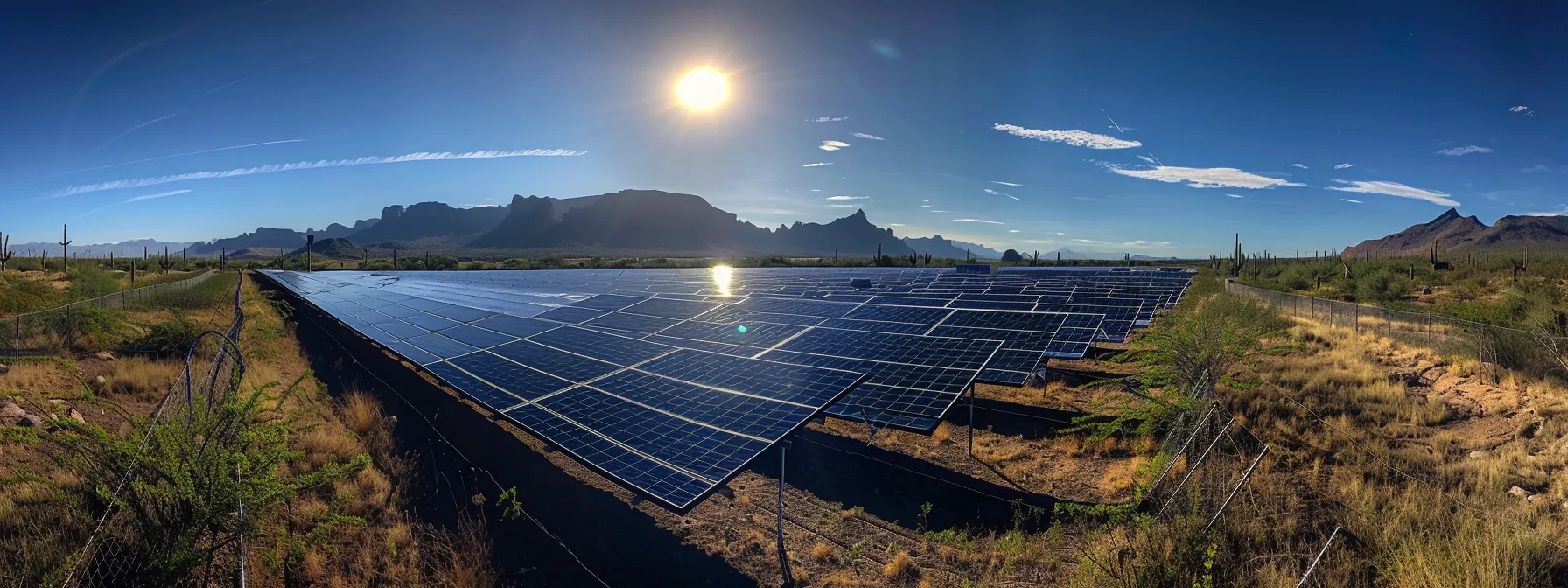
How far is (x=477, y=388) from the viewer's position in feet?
38.1

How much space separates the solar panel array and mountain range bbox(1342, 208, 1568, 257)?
518 ft

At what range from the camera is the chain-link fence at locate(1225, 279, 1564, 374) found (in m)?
16.2

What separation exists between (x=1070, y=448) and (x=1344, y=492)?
5.00 m

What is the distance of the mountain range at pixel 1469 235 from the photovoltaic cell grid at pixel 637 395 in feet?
559

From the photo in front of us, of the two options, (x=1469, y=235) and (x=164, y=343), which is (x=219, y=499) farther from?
(x=1469, y=235)

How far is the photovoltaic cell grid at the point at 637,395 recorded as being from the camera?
318 inches

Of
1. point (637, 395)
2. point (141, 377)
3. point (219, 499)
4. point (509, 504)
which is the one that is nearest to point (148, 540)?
point (219, 499)

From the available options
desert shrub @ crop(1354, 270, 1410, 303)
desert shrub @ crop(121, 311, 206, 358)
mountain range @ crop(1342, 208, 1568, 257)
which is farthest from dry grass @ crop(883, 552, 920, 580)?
mountain range @ crop(1342, 208, 1568, 257)

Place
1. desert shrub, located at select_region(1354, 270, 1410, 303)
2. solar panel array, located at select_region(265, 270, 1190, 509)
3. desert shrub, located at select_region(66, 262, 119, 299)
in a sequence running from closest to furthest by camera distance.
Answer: solar panel array, located at select_region(265, 270, 1190, 509), desert shrub, located at select_region(66, 262, 119, 299), desert shrub, located at select_region(1354, 270, 1410, 303)

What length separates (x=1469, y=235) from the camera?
162250mm

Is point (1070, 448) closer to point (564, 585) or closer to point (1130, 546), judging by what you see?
point (1130, 546)

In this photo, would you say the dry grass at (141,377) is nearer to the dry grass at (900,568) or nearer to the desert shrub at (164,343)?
the desert shrub at (164,343)

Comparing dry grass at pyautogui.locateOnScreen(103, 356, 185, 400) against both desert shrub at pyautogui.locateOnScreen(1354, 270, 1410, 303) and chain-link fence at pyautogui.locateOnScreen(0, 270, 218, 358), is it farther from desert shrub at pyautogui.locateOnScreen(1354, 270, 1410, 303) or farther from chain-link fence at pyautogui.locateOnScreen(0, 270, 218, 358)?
desert shrub at pyautogui.locateOnScreen(1354, 270, 1410, 303)

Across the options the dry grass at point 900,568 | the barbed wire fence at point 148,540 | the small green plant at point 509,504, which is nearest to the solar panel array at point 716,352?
the small green plant at point 509,504
